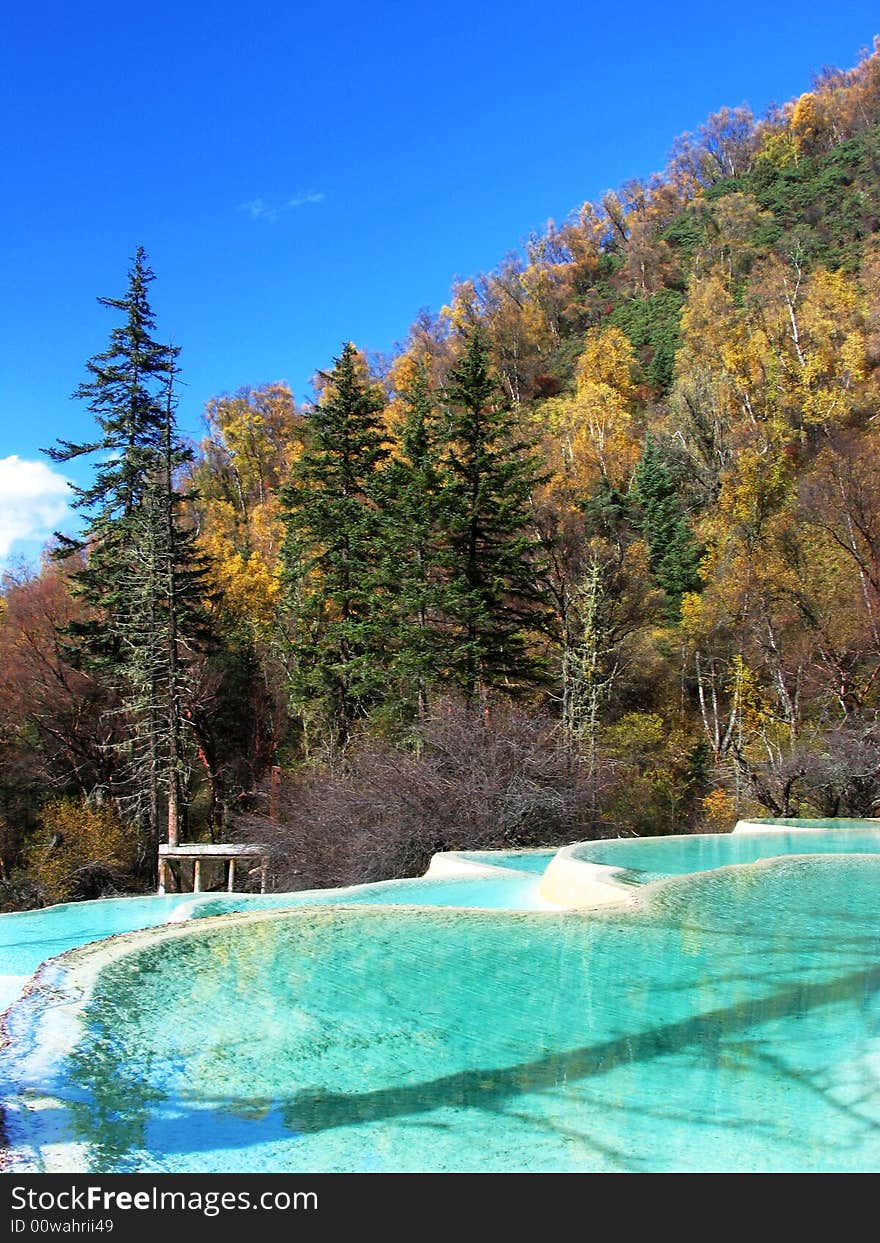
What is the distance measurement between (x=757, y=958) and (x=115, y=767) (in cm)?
2306

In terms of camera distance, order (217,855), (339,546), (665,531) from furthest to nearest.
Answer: (665,531) < (339,546) < (217,855)

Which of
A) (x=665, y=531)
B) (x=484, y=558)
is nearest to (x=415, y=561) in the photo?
(x=484, y=558)

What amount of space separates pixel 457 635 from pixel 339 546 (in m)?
5.17

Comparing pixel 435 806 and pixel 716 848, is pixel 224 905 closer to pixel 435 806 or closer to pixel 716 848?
pixel 435 806

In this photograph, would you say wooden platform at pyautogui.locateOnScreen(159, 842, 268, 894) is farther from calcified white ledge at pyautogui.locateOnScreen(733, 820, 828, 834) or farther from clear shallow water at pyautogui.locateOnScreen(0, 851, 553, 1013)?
calcified white ledge at pyautogui.locateOnScreen(733, 820, 828, 834)

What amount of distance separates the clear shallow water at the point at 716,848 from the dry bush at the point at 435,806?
3.13 m

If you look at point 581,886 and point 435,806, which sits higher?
point 435,806

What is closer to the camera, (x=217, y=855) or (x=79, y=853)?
(x=217, y=855)

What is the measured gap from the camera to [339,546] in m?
24.7

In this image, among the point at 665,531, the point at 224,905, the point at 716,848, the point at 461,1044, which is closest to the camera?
the point at 461,1044

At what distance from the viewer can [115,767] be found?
2630 cm

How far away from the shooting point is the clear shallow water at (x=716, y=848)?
11.0 meters

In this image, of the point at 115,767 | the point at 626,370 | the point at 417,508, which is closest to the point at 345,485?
the point at 417,508

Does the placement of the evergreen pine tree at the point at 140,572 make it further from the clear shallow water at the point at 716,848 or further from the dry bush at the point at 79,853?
the clear shallow water at the point at 716,848
